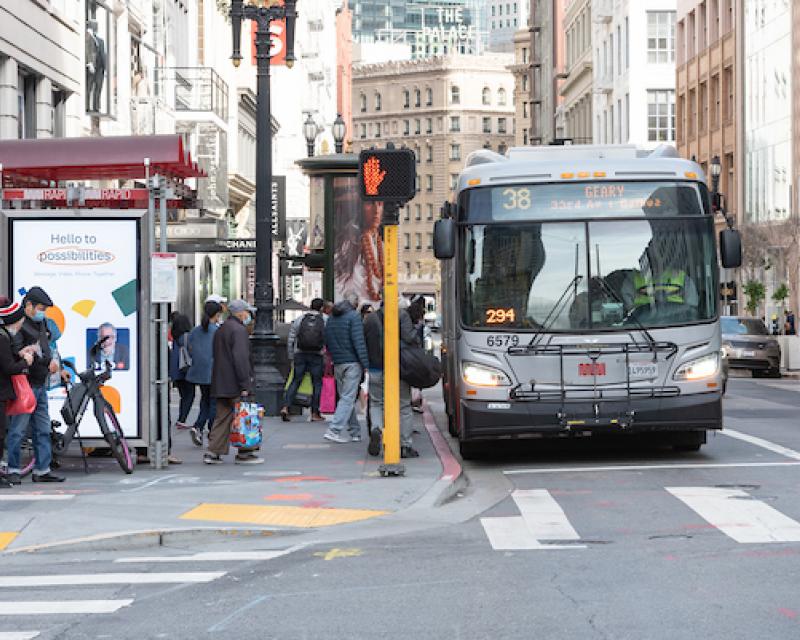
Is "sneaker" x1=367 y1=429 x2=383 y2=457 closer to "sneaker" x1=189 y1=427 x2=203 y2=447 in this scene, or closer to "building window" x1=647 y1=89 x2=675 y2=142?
"sneaker" x1=189 y1=427 x2=203 y2=447

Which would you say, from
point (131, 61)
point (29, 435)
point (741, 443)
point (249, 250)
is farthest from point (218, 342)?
point (131, 61)

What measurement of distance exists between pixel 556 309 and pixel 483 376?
1.02 m

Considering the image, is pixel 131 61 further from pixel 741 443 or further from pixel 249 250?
pixel 741 443

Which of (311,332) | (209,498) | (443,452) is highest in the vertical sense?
(311,332)

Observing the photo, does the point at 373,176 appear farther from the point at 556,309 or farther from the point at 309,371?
the point at 309,371

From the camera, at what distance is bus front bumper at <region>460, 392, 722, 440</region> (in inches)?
679

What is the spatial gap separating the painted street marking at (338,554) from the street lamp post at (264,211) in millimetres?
13349

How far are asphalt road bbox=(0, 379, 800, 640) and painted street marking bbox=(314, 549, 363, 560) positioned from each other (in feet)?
0.07

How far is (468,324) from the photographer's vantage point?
17719mm

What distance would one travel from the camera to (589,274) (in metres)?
17.6

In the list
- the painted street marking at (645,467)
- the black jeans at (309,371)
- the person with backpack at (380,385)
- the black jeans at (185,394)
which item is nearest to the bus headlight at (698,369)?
the painted street marking at (645,467)

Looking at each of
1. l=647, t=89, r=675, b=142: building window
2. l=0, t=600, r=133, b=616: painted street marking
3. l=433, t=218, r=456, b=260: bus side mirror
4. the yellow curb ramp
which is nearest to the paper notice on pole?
l=433, t=218, r=456, b=260: bus side mirror

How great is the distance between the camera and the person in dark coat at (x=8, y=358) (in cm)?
1504

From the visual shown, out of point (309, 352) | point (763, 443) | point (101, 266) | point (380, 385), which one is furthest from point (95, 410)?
point (309, 352)
